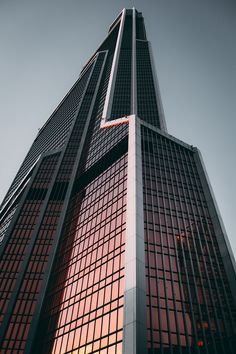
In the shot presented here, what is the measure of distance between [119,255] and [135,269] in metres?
6.02

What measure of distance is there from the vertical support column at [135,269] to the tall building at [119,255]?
6.4 inches

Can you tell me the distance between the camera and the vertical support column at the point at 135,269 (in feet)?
113

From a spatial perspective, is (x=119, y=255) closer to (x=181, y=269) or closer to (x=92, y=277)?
(x=92, y=277)

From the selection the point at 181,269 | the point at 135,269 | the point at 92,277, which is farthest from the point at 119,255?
the point at 181,269

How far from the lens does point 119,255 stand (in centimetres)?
4644

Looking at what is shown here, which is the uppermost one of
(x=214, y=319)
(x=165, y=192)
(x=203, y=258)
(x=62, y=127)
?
(x=62, y=127)

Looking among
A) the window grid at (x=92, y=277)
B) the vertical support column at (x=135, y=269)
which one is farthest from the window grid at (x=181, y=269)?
the window grid at (x=92, y=277)

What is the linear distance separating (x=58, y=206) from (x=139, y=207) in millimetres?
37279

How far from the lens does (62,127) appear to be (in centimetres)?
12262

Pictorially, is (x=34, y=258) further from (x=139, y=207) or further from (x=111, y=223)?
(x=139, y=207)

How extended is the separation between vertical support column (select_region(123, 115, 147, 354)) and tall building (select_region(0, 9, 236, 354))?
161mm

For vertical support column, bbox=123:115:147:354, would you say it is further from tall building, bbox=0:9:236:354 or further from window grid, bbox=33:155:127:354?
window grid, bbox=33:155:127:354

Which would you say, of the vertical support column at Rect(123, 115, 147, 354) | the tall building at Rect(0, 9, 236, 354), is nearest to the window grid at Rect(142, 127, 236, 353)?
the tall building at Rect(0, 9, 236, 354)

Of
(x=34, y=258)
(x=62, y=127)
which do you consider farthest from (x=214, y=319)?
(x=62, y=127)
